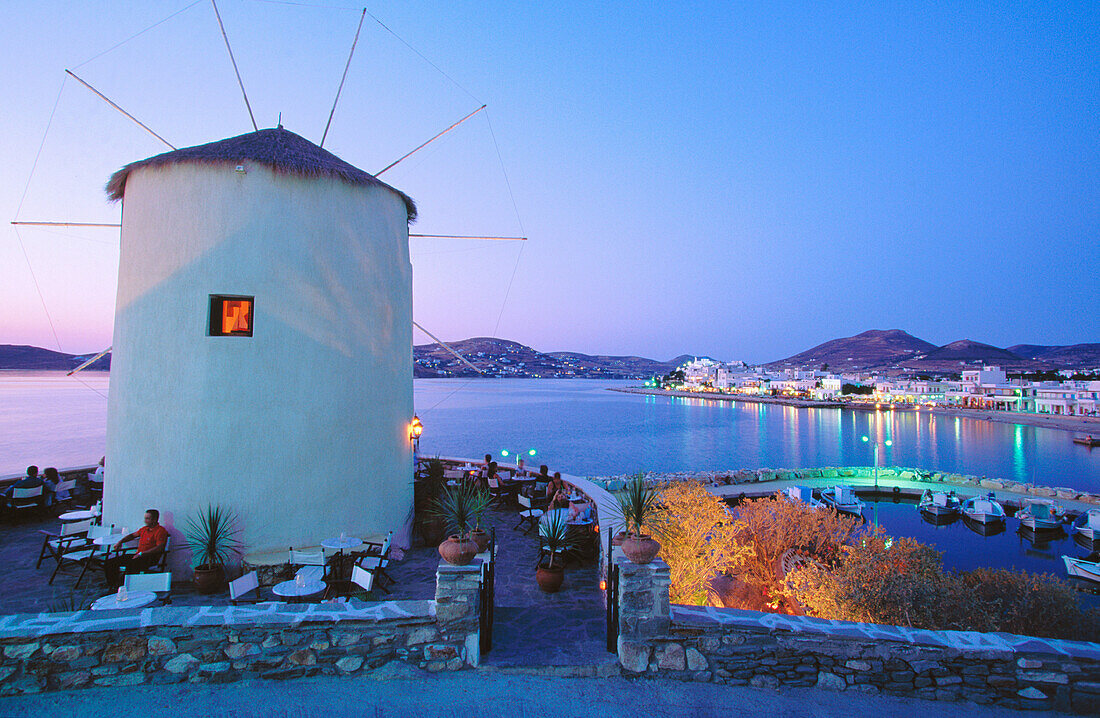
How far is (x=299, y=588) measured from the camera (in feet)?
20.2

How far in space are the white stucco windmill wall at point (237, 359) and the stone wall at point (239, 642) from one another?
10.9ft

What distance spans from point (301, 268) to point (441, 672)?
19.3 feet

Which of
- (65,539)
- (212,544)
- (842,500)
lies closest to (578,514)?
(212,544)

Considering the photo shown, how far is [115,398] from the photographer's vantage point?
321 inches

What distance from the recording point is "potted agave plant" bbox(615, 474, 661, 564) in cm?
452

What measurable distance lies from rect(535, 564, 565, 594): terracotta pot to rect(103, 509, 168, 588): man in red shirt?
5.06 metres

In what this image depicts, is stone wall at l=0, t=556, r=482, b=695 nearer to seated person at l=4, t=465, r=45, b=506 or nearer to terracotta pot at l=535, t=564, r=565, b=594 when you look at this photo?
terracotta pot at l=535, t=564, r=565, b=594

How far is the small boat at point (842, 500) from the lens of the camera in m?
25.9

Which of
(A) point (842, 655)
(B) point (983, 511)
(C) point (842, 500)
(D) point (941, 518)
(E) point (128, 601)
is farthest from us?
(C) point (842, 500)

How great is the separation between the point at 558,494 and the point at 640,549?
529cm

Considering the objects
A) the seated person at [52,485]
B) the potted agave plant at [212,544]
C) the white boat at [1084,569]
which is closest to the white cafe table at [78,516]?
the seated person at [52,485]

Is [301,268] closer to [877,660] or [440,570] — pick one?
[440,570]

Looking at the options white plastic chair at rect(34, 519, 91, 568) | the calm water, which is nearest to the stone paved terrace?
white plastic chair at rect(34, 519, 91, 568)

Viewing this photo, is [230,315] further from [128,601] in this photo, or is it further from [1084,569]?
[1084,569]
